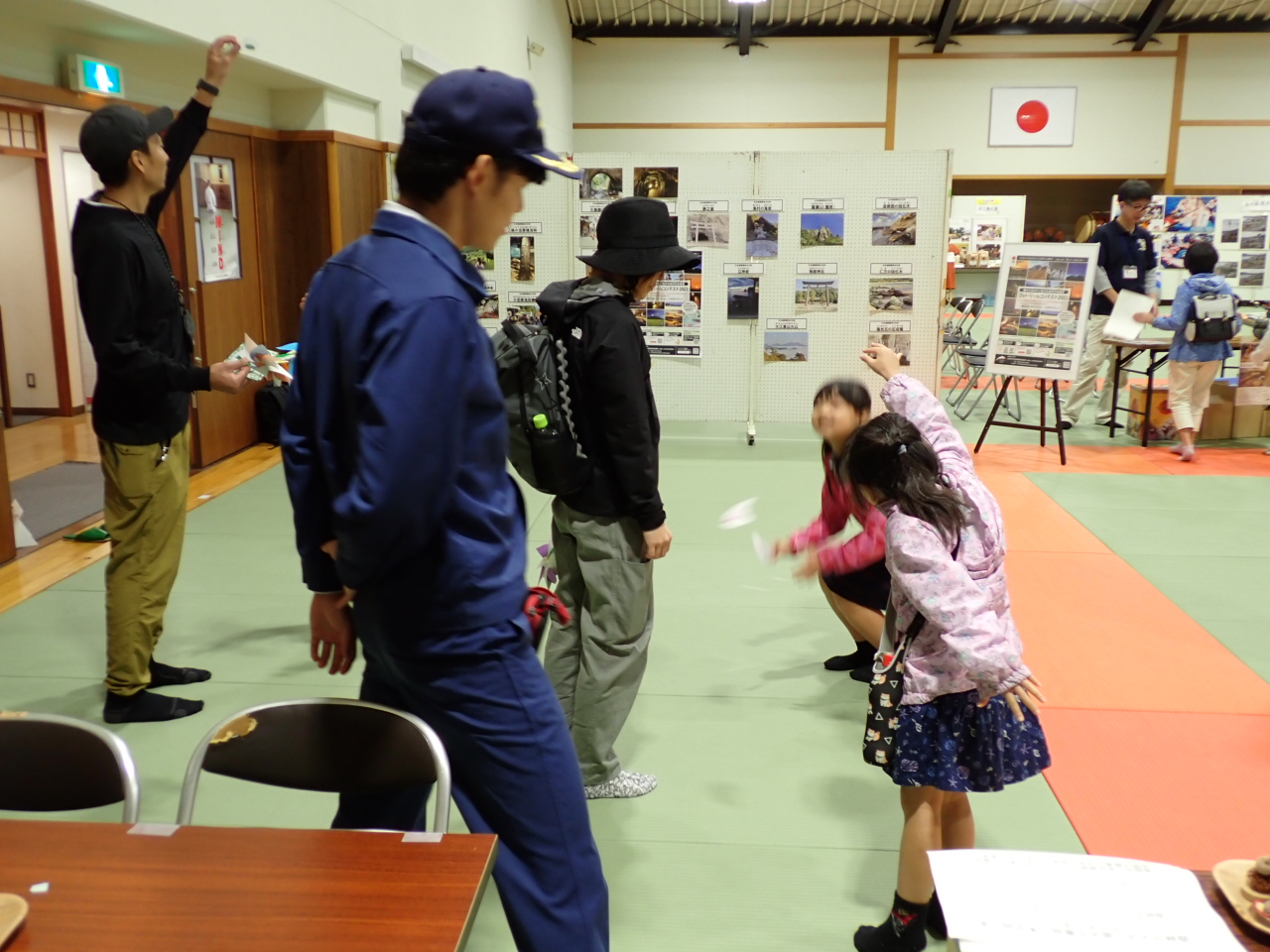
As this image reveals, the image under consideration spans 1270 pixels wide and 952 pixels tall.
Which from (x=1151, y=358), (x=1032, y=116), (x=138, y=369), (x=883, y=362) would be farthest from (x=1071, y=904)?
(x=1032, y=116)

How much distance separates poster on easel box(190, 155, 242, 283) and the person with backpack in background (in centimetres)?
651

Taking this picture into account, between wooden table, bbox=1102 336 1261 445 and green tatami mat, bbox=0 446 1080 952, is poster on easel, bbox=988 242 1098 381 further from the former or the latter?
green tatami mat, bbox=0 446 1080 952

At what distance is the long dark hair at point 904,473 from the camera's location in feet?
6.86

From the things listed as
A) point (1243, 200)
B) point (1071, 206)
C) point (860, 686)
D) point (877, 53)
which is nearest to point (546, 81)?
point (877, 53)

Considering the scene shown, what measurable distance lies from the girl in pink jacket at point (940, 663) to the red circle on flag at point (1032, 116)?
48.7 feet

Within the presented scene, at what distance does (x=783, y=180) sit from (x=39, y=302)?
5883 mm

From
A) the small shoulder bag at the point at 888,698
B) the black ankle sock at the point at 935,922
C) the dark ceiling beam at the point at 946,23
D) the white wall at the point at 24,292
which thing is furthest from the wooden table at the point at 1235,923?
the dark ceiling beam at the point at 946,23

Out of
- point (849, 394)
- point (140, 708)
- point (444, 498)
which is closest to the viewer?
point (444, 498)

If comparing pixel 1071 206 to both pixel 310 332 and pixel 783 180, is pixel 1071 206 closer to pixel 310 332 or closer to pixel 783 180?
pixel 783 180

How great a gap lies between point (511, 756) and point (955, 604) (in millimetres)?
929

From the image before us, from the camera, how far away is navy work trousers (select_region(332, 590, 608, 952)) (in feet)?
5.19

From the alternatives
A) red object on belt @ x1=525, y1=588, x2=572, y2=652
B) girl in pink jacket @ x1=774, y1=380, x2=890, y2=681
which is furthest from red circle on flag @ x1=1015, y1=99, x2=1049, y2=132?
red object on belt @ x1=525, y1=588, x2=572, y2=652

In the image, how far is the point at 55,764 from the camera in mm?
1636

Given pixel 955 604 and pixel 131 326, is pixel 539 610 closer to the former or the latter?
pixel 955 604
